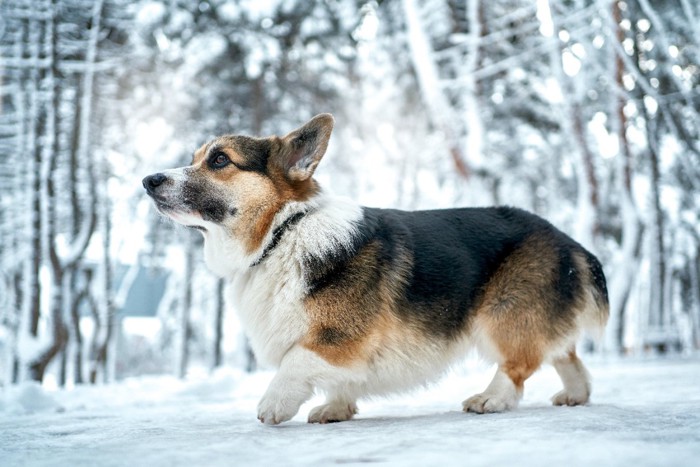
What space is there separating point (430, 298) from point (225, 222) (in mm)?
1309

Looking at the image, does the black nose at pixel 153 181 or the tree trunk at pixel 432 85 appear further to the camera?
the tree trunk at pixel 432 85

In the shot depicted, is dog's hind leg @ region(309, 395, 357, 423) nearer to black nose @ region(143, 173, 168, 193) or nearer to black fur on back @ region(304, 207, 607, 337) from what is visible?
black fur on back @ region(304, 207, 607, 337)

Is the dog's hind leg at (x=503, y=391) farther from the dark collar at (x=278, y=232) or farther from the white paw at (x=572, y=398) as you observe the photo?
the dark collar at (x=278, y=232)

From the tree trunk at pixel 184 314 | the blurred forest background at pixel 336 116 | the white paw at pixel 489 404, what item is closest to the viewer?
the white paw at pixel 489 404

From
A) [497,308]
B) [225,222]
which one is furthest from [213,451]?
[497,308]

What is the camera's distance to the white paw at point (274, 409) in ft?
10.3

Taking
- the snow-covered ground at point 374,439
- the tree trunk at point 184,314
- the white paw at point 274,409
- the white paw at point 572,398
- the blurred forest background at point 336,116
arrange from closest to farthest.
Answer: the snow-covered ground at point 374,439
the white paw at point 274,409
the white paw at point 572,398
the blurred forest background at point 336,116
the tree trunk at point 184,314

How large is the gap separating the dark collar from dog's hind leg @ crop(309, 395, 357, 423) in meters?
0.91

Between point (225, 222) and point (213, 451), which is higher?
point (225, 222)

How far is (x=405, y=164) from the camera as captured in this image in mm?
19938

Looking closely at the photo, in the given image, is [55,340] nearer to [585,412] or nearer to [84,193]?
[84,193]

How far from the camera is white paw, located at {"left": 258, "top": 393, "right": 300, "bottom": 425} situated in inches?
124

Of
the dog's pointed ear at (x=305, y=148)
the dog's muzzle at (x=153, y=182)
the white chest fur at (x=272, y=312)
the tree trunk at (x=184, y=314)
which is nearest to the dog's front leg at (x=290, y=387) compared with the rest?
the white chest fur at (x=272, y=312)

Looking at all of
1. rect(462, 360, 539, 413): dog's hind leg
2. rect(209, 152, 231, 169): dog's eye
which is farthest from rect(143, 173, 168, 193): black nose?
rect(462, 360, 539, 413): dog's hind leg
